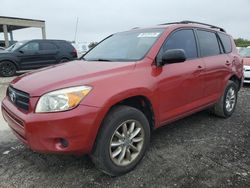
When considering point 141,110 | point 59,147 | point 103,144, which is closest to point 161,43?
point 141,110

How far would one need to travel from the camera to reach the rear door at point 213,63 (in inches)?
191

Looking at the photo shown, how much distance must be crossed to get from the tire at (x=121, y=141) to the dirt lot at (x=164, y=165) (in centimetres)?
15

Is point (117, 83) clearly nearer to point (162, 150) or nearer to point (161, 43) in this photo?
point (161, 43)

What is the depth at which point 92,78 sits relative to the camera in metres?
3.21

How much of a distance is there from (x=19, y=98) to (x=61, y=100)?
67cm

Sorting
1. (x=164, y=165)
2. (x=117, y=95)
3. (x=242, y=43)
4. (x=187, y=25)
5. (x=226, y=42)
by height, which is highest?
(x=187, y=25)

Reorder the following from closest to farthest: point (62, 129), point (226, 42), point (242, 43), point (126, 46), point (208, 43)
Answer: point (62, 129)
point (126, 46)
point (208, 43)
point (226, 42)
point (242, 43)

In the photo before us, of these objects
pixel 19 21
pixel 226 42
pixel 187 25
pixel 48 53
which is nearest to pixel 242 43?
pixel 19 21

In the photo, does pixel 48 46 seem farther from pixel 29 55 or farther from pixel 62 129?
pixel 62 129

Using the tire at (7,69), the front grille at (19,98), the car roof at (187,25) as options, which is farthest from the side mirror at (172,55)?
the tire at (7,69)

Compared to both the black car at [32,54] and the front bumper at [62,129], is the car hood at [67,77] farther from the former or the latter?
the black car at [32,54]

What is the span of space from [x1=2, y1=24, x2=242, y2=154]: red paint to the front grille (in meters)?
0.05

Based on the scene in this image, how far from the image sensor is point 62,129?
291cm

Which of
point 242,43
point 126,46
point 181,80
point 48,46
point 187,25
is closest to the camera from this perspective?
point 181,80
